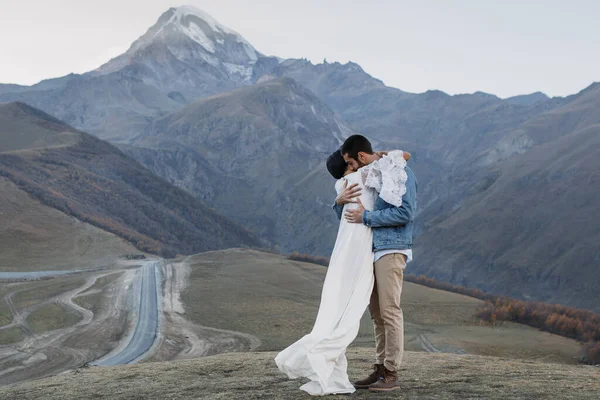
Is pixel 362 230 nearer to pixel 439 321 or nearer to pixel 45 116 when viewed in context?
pixel 439 321

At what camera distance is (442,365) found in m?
14.7

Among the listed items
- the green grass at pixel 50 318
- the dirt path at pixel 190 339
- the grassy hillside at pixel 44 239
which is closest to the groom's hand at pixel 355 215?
the dirt path at pixel 190 339

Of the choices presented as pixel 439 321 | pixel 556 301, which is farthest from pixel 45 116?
pixel 439 321

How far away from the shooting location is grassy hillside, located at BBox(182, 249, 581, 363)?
43031 millimetres

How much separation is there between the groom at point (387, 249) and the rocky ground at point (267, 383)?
85 centimetres

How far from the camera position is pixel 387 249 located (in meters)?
9.13

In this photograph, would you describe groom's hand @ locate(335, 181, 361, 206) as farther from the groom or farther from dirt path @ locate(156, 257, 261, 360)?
dirt path @ locate(156, 257, 261, 360)

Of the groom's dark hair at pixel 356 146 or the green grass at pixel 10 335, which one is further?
the green grass at pixel 10 335

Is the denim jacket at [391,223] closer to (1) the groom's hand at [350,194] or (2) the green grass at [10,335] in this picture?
(1) the groom's hand at [350,194]

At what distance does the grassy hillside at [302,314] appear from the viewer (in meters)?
43.0

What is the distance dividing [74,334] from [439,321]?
27.4m

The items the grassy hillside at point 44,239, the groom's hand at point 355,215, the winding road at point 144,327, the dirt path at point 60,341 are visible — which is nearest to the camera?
the groom's hand at point 355,215

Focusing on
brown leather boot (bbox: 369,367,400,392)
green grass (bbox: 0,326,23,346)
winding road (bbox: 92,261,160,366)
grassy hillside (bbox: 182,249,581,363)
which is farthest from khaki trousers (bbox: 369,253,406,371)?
green grass (bbox: 0,326,23,346)

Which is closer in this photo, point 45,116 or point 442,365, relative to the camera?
point 442,365
